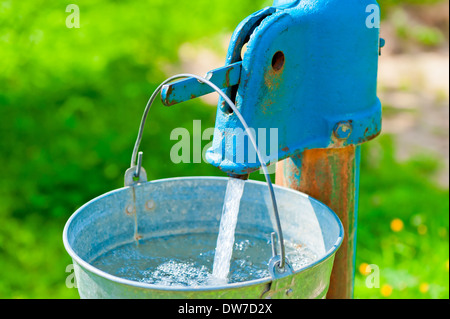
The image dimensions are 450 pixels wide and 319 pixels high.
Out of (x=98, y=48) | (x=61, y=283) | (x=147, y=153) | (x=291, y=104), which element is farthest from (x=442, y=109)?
(x=291, y=104)

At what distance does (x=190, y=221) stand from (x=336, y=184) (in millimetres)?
501

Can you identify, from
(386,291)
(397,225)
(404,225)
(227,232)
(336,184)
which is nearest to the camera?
(227,232)

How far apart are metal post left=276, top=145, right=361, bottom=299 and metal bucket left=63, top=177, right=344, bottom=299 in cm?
11

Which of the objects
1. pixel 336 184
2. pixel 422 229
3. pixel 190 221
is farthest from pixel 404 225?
pixel 190 221

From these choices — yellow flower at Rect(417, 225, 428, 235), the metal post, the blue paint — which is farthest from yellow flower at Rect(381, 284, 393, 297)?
the blue paint

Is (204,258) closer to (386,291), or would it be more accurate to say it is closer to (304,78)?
(304,78)

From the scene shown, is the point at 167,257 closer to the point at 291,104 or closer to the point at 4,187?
the point at 291,104

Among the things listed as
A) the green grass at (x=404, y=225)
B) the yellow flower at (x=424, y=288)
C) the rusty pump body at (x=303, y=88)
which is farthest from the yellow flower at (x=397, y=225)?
the rusty pump body at (x=303, y=88)

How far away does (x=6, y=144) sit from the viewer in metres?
4.17

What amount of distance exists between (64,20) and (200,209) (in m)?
3.56

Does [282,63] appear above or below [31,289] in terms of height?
above

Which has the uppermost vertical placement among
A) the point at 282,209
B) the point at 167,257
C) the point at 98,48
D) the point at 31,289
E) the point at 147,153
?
the point at 98,48

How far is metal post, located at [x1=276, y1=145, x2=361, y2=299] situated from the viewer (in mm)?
1961

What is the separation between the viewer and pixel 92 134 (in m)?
4.37
